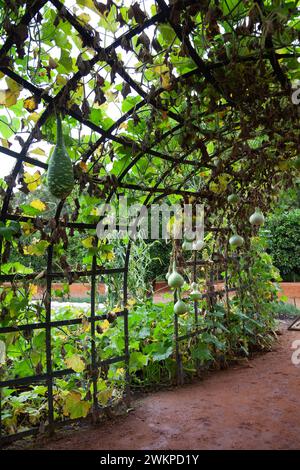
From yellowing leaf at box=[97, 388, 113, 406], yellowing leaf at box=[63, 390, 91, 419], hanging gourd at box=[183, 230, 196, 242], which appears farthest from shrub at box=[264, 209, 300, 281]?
yellowing leaf at box=[63, 390, 91, 419]

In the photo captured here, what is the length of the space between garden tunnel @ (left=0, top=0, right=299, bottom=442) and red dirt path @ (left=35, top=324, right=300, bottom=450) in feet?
0.76

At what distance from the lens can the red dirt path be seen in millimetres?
2703

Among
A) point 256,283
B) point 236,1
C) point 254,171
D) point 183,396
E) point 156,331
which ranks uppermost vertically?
point 236,1

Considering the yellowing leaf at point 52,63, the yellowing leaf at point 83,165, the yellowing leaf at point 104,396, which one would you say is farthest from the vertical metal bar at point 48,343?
the yellowing leaf at point 52,63

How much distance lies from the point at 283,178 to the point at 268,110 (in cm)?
179

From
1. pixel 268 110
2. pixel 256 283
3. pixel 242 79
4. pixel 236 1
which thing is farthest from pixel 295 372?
pixel 236 1

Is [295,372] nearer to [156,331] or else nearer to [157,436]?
[156,331]

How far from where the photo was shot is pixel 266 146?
3354mm

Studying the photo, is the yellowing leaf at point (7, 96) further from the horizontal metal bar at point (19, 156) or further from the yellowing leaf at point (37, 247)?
the yellowing leaf at point (37, 247)

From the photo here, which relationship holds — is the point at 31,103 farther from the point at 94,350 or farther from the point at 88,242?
the point at 94,350

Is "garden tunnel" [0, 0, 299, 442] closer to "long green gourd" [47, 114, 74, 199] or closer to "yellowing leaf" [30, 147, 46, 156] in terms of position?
"yellowing leaf" [30, 147, 46, 156]

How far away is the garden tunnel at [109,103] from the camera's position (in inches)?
72.3

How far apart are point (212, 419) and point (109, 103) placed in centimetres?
231

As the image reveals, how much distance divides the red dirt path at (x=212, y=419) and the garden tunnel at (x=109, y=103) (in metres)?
0.23
